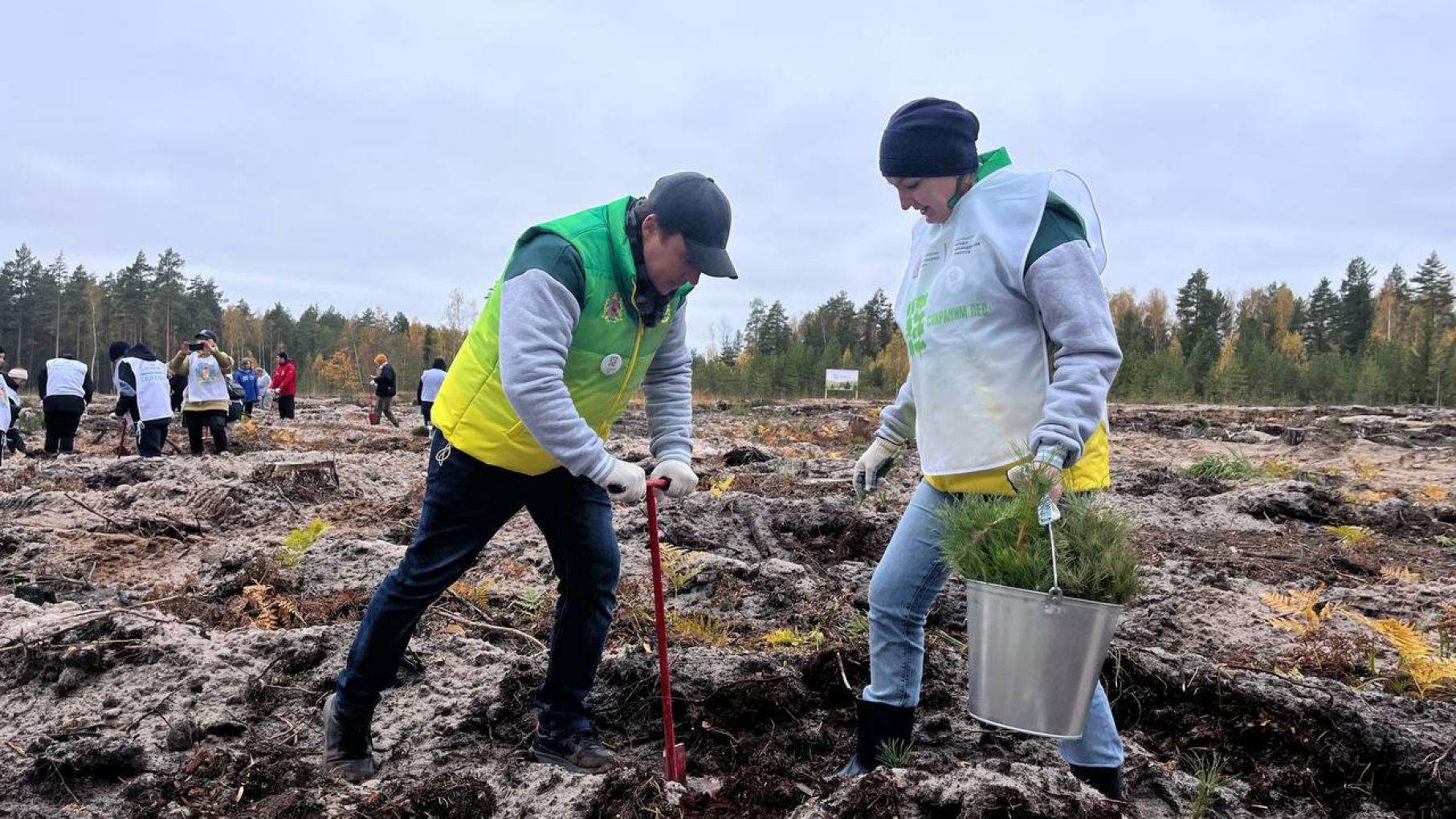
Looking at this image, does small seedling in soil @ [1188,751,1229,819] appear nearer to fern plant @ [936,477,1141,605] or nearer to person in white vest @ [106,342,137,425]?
fern plant @ [936,477,1141,605]

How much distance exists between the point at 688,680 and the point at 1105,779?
1.57 metres

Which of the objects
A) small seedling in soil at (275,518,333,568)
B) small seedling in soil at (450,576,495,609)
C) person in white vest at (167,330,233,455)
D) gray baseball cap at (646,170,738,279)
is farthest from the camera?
person in white vest at (167,330,233,455)

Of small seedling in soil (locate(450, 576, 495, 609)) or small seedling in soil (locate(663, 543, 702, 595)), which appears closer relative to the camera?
small seedling in soil (locate(450, 576, 495, 609))

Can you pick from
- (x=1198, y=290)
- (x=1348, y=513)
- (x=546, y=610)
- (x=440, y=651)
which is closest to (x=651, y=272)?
(x=440, y=651)

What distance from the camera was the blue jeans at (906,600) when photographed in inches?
104

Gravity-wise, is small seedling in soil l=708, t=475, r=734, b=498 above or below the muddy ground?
above

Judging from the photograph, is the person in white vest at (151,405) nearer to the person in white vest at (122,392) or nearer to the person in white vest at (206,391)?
the person in white vest at (206,391)

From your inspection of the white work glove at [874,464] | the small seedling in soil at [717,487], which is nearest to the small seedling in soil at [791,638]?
the white work glove at [874,464]

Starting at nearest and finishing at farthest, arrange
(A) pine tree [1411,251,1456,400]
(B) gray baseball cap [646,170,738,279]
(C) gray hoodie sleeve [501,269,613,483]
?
(C) gray hoodie sleeve [501,269,613,483]
(B) gray baseball cap [646,170,738,279]
(A) pine tree [1411,251,1456,400]

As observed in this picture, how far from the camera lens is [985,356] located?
2463mm

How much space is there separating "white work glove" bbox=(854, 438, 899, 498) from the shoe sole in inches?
49.4

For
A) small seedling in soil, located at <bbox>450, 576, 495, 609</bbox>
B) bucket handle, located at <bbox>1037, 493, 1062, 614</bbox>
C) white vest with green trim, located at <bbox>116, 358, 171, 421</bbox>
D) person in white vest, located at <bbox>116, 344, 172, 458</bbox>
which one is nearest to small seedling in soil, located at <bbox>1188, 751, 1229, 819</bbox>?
bucket handle, located at <bbox>1037, 493, 1062, 614</bbox>

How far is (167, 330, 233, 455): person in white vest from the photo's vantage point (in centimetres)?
1077

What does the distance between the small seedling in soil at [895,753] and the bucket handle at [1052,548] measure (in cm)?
81
